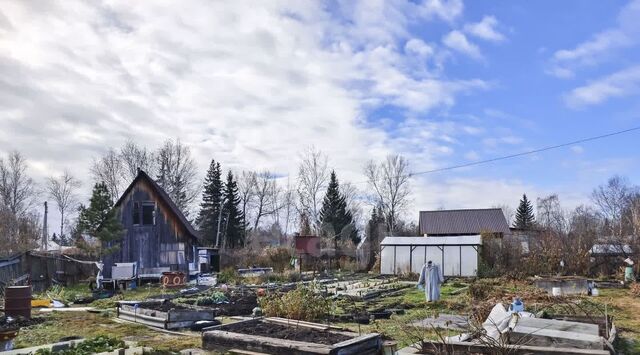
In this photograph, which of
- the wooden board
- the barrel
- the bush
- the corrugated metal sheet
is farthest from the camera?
the corrugated metal sheet

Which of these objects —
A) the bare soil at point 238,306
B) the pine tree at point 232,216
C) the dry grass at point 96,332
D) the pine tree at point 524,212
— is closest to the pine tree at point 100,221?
the bare soil at point 238,306

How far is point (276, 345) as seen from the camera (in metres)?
8.07

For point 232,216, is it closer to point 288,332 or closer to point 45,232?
point 45,232

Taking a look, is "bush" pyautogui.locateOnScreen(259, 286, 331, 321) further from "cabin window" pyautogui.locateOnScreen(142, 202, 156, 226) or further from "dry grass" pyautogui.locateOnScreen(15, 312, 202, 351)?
"cabin window" pyautogui.locateOnScreen(142, 202, 156, 226)

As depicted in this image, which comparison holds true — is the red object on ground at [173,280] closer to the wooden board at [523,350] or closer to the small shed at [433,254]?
the small shed at [433,254]

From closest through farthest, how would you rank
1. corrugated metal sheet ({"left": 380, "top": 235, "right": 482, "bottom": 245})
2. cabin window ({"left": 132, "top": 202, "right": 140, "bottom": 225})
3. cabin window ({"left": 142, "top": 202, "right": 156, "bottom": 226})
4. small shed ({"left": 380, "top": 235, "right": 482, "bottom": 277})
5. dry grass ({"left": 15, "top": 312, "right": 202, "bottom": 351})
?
dry grass ({"left": 15, "top": 312, "right": 202, "bottom": 351}), cabin window ({"left": 132, "top": 202, "right": 140, "bottom": 225}), cabin window ({"left": 142, "top": 202, "right": 156, "bottom": 226}), small shed ({"left": 380, "top": 235, "right": 482, "bottom": 277}), corrugated metal sheet ({"left": 380, "top": 235, "right": 482, "bottom": 245})

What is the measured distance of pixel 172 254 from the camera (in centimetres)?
2994

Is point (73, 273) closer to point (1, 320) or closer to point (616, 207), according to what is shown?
point (1, 320)

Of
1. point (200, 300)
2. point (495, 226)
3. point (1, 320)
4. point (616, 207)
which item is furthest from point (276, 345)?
point (616, 207)

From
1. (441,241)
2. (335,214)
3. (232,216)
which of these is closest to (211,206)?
(232,216)

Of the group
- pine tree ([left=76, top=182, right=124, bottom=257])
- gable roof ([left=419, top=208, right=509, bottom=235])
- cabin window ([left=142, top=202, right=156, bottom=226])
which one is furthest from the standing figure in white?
gable roof ([left=419, top=208, right=509, bottom=235])

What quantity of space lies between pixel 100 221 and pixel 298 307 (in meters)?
19.1

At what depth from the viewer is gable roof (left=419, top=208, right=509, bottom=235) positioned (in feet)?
161

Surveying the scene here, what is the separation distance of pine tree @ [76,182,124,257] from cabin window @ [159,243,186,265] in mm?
2788
